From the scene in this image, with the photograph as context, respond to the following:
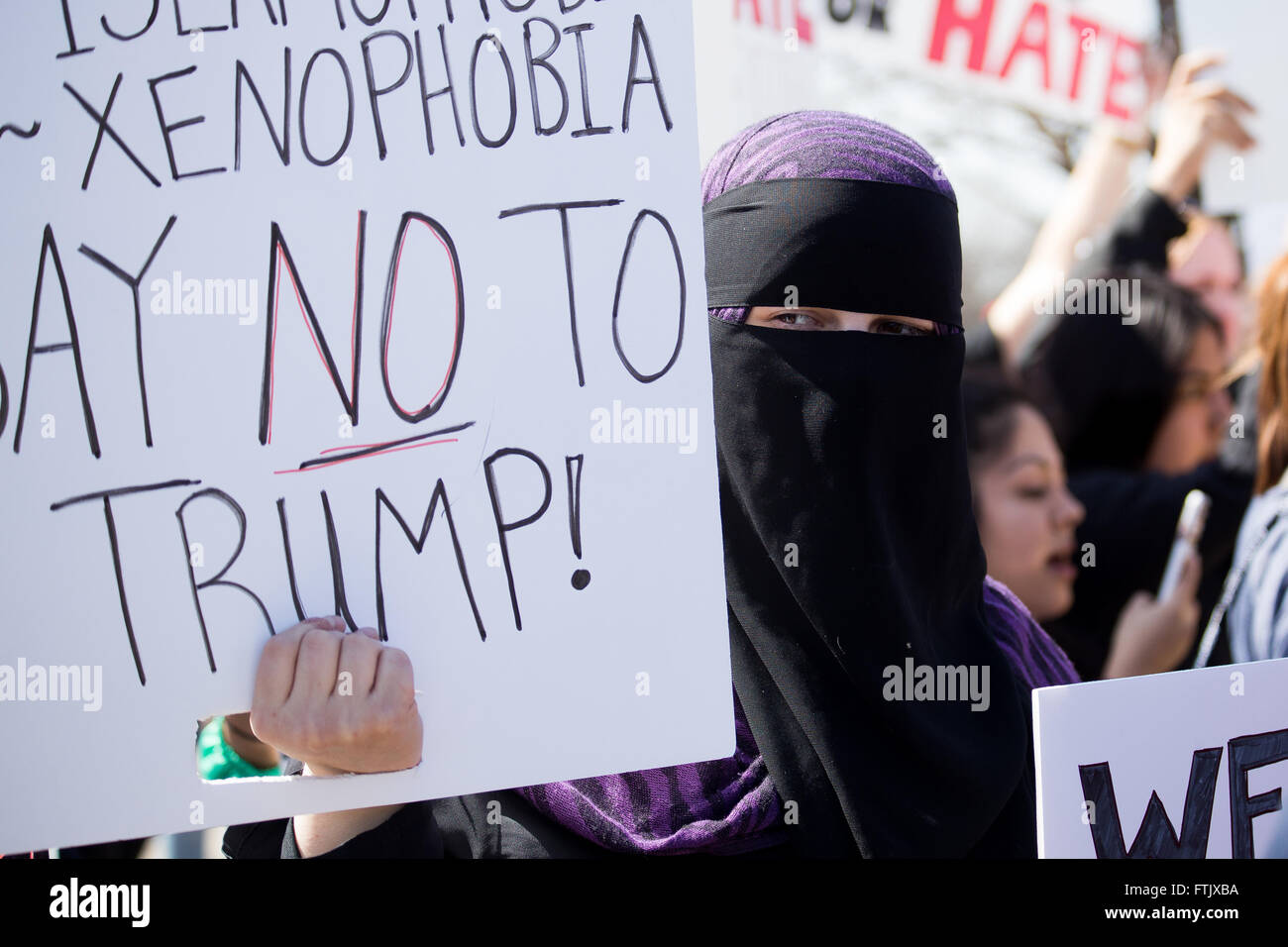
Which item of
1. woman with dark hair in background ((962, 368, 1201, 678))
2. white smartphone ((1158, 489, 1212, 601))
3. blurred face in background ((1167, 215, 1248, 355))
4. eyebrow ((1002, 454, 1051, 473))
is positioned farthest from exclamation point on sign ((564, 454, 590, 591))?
blurred face in background ((1167, 215, 1248, 355))

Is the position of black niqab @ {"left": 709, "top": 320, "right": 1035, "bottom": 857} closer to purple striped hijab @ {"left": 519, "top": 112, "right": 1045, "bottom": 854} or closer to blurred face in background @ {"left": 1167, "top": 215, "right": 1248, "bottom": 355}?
purple striped hijab @ {"left": 519, "top": 112, "right": 1045, "bottom": 854}

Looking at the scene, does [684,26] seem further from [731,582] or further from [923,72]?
[923,72]

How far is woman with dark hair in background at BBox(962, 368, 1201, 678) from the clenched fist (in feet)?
5.27

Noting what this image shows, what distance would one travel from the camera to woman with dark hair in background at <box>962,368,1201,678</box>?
228cm

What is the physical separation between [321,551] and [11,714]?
309mm

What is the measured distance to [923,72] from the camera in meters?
2.44

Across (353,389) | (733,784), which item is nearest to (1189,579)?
(733,784)

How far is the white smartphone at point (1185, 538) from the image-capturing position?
8.16 feet

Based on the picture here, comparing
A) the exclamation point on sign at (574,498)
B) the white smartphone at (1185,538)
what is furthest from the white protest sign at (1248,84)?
the exclamation point on sign at (574,498)

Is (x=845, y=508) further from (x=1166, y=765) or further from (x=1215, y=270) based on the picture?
(x=1215, y=270)

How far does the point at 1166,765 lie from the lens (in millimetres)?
1144

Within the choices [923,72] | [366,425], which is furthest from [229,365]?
[923,72]

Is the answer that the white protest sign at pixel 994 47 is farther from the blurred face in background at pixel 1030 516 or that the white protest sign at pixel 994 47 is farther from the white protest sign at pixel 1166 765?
the white protest sign at pixel 1166 765

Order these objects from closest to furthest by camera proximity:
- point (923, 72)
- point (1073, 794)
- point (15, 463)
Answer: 1. point (15, 463)
2. point (1073, 794)
3. point (923, 72)
